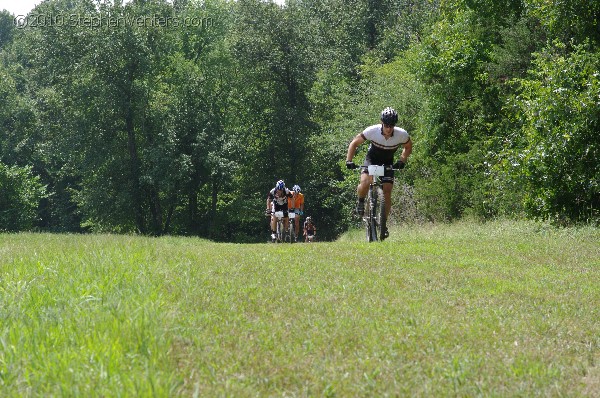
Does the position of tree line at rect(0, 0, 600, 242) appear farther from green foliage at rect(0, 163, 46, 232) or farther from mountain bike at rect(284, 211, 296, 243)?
mountain bike at rect(284, 211, 296, 243)

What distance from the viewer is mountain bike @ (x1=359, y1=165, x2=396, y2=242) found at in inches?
507

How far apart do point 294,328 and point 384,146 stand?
7570 mm

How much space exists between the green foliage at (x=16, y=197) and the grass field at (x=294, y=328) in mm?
46440

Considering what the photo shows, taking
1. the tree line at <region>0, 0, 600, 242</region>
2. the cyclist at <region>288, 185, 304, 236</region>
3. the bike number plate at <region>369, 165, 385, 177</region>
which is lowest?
the cyclist at <region>288, 185, 304, 236</region>

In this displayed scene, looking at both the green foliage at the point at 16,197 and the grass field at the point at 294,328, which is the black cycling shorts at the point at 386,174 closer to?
the grass field at the point at 294,328

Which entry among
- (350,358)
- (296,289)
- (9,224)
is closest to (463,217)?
(296,289)

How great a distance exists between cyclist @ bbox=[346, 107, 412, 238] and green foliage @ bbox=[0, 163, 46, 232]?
43.8m

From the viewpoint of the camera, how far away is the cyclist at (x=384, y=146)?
Answer: 41.5ft

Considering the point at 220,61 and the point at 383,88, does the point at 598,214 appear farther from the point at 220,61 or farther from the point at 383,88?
the point at 220,61

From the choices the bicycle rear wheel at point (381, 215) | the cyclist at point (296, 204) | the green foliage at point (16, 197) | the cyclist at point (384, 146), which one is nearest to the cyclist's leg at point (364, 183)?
the cyclist at point (384, 146)

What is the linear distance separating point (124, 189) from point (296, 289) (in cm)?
4079

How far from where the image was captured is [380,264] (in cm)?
905

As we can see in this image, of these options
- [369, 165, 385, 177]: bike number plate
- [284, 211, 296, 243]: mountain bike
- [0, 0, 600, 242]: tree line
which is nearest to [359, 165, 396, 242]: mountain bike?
[369, 165, 385, 177]: bike number plate

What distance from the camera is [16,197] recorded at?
5316 cm
